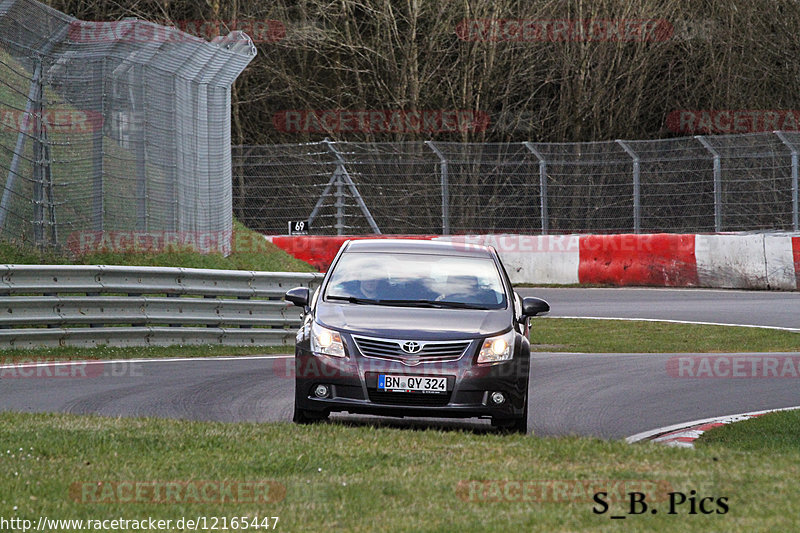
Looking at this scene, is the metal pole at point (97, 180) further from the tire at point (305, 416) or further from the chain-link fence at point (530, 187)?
the chain-link fence at point (530, 187)

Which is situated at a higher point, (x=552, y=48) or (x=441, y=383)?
(x=552, y=48)

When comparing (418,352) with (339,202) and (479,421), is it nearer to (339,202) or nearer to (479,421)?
(479,421)

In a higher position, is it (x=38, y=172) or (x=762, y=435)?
(x=38, y=172)

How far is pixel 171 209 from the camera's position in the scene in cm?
1861

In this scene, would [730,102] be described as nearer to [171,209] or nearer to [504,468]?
[171,209]

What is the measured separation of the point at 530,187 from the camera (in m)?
27.2

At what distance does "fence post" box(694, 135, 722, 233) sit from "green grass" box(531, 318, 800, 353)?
23.2ft

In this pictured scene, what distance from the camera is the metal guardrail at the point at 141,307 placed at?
46.6ft

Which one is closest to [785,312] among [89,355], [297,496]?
[89,355]

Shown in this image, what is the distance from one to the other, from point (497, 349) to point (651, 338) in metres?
9.32

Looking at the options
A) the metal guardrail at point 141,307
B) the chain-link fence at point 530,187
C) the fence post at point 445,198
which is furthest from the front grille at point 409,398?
the fence post at point 445,198

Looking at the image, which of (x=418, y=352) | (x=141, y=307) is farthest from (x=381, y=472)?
(x=141, y=307)

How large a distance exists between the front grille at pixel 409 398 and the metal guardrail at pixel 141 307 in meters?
6.59

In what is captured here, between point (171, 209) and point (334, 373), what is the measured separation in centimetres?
1023
